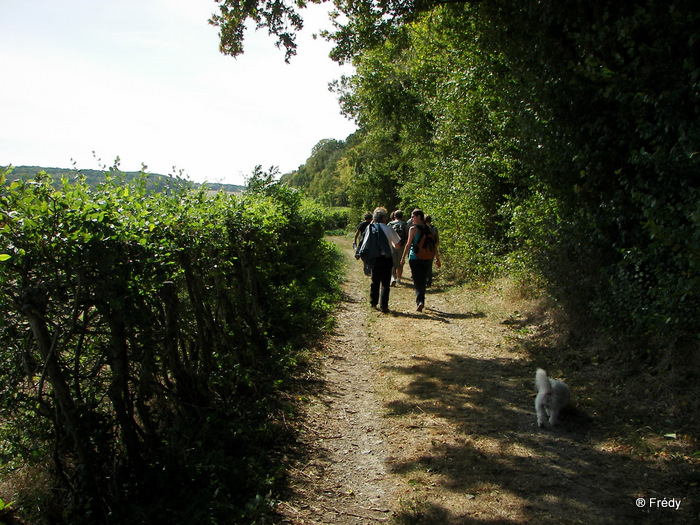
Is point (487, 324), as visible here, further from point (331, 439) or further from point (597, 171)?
point (331, 439)

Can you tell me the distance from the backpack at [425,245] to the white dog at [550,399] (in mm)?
4823

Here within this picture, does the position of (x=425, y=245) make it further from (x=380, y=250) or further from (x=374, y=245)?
(x=374, y=245)

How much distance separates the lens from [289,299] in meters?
8.12

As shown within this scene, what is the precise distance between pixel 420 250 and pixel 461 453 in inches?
210

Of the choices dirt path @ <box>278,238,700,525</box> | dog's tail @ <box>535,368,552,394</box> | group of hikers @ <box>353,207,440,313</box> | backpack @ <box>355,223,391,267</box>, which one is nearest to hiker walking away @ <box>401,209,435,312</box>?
group of hikers @ <box>353,207,440,313</box>

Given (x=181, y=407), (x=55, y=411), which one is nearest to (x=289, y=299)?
(x=181, y=407)

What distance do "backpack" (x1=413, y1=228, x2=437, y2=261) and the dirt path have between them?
2533mm

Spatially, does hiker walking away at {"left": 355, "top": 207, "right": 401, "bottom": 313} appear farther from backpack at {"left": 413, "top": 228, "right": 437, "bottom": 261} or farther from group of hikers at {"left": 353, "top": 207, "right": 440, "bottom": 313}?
backpack at {"left": 413, "top": 228, "right": 437, "bottom": 261}

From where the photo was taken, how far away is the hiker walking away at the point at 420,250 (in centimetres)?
902

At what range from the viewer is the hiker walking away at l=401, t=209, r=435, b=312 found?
9.02m

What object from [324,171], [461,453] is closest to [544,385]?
[461,453]

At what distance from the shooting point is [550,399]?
429 cm

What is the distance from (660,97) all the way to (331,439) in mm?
4255

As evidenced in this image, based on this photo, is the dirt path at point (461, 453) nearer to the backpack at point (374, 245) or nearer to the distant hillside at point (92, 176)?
the backpack at point (374, 245)
